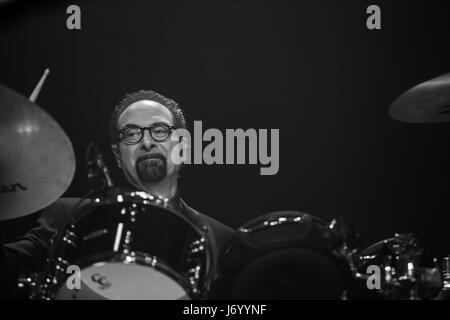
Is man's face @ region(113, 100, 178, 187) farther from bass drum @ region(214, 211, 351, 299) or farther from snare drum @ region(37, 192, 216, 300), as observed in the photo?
bass drum @ region(214, 211, 351, 299)

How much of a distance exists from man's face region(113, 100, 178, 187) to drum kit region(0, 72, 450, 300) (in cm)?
44

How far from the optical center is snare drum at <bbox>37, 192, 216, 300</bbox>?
186 cm

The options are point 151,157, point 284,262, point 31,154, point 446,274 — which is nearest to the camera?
point 284,262

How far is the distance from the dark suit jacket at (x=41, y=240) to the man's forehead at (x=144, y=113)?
34 centimetres

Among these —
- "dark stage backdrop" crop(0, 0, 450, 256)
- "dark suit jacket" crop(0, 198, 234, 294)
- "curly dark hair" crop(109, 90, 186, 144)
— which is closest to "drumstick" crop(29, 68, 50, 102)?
"dark stage backdrop" crop(0, 0, 450, 256)

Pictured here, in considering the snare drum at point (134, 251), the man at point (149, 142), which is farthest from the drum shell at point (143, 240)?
the man at point (149, 142)

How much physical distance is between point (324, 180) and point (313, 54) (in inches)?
20.1

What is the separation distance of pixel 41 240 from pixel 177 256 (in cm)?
75

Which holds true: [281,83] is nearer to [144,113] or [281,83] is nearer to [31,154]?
[144,113]

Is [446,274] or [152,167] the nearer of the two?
[446,274]

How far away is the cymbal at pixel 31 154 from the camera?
6.62 feet

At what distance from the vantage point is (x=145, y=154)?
245 centimetres

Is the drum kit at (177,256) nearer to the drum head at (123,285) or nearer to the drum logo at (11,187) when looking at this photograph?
the drum head at (123,285)

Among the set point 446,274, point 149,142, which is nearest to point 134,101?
point 149,142
